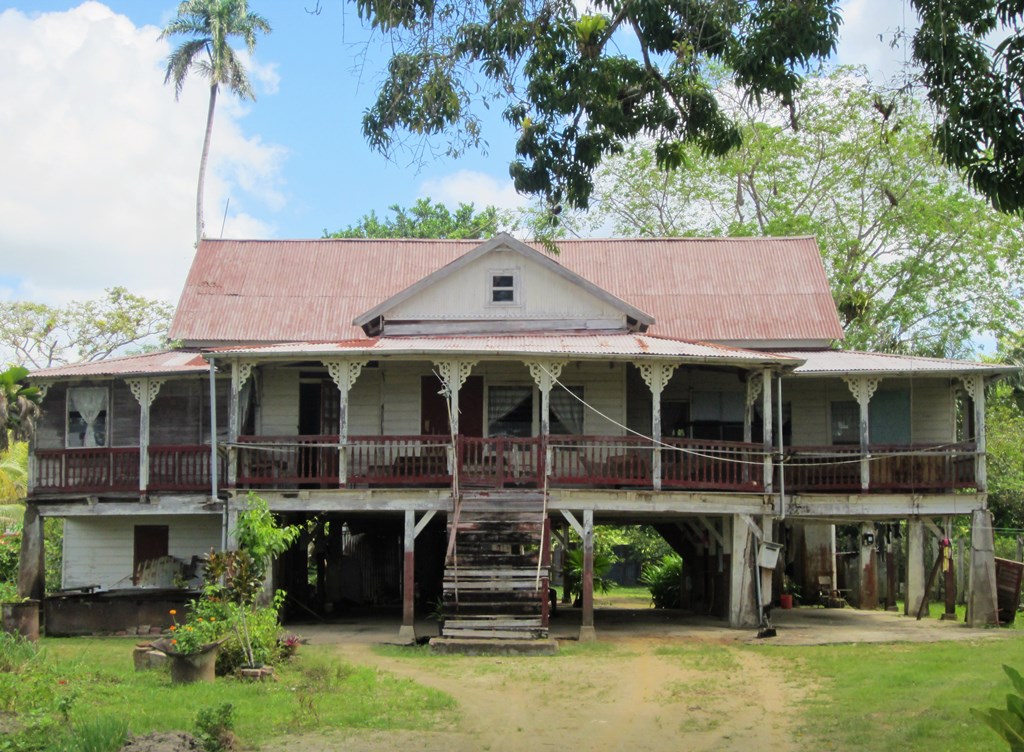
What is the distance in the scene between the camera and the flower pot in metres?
15.8

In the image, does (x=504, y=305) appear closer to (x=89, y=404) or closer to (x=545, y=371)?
(x=545, y=371)

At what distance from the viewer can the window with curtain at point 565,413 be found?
25.4 meters

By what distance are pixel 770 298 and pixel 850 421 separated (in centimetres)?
351

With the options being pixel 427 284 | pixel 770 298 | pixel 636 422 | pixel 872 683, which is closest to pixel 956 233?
pixel 770 298

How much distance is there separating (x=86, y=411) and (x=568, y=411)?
9732 millimetres

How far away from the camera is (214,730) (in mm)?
12203

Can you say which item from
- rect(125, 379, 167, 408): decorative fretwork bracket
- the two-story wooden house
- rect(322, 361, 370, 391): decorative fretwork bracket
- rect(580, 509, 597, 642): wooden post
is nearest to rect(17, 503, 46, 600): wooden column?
the two-story wooden house

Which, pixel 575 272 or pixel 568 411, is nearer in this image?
pixel 568 411

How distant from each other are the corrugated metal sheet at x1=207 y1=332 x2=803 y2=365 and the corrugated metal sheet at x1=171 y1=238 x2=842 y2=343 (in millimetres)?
3566

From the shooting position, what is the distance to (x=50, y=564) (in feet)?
111

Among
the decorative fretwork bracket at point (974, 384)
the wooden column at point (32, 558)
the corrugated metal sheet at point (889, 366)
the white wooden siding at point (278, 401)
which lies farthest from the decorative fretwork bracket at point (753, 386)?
the wooden column at point (32, 558)

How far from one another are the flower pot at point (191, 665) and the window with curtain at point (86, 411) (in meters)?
11.3

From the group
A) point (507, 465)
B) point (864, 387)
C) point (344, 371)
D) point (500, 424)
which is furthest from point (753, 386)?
point (344, 371)

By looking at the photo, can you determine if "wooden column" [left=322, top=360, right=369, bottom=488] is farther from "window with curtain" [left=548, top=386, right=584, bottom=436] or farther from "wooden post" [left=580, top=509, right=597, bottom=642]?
"window with curtain" [left=548, top=386, right=584, bottom=436]
